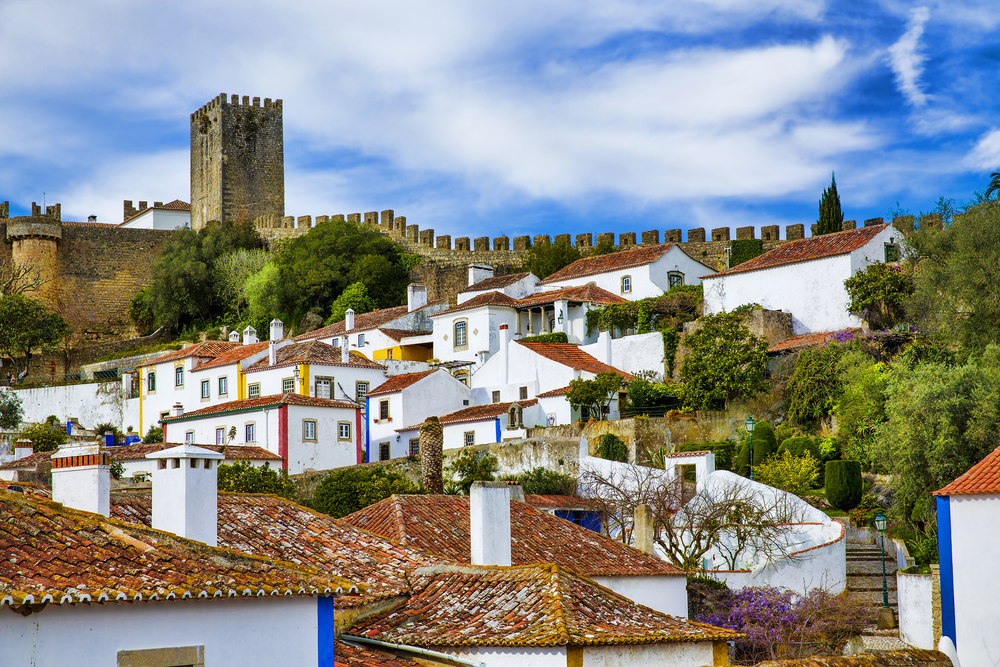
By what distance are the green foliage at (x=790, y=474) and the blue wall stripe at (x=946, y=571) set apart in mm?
11469

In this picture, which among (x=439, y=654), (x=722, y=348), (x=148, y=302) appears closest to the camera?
(x=439, y=654)

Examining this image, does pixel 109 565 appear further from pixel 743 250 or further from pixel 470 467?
pixel 743 250

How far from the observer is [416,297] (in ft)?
187

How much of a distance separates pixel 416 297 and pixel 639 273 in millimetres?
11033

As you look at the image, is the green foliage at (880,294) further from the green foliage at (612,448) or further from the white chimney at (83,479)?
the white chimney at (83,479)

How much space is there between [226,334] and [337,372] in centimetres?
2063

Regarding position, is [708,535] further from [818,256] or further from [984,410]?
[818,256]

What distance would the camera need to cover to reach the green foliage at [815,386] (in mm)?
37500

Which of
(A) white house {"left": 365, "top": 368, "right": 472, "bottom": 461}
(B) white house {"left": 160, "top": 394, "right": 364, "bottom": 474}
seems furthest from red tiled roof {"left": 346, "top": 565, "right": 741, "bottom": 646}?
(A) white house {"left": 365, "top": 368, "right": 472, "bottom": 461}

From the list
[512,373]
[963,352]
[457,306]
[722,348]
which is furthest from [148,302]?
[963,352]

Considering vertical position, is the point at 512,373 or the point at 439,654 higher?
the point at 512,373

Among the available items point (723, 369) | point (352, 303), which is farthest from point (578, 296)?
point (352, 303)

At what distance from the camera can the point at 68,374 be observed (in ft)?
217

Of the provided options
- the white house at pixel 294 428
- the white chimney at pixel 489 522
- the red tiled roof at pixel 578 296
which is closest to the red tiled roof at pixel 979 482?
the white chimney at pixel 489 522
